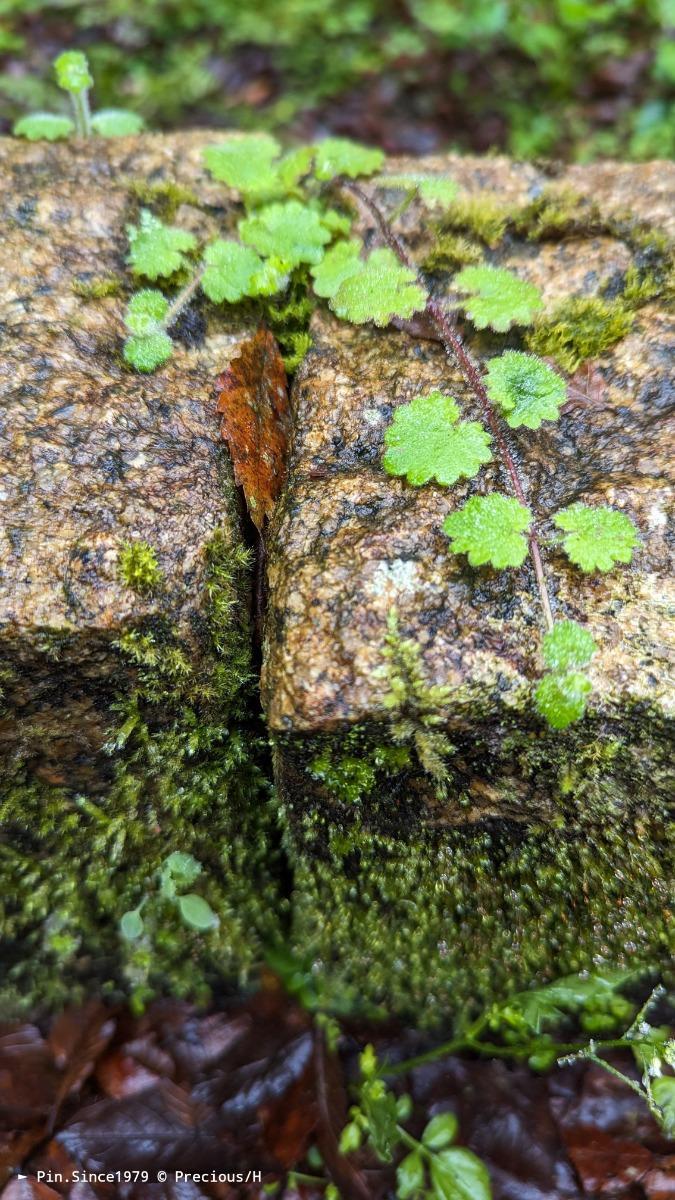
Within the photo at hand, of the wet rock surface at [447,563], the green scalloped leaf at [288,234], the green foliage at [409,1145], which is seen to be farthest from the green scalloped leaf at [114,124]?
the green foliage at [409,1145]

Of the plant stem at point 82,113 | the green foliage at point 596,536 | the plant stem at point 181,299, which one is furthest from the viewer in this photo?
the plant stem at point 82,113

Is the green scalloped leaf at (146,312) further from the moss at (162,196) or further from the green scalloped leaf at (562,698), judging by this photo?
the green scalloped leaf at (562,698)

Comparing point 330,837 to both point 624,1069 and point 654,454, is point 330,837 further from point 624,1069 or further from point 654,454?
point 654,454

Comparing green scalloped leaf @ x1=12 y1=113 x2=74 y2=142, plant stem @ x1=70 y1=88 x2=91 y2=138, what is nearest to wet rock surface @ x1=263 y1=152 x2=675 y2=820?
green scalloped leaf @ x1=12 y1=113 x2=74 y2=142

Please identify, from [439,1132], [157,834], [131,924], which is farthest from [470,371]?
[439,1132]

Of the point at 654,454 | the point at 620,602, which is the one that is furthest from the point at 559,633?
the point at 654,454

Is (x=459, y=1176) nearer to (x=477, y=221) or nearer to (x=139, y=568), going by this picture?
(x=139, y=568)
